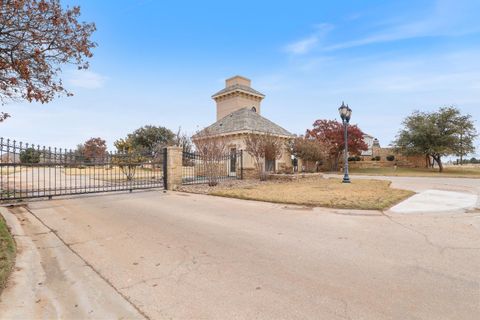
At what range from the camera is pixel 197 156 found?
48.5 ft

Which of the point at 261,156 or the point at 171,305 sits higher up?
the point at 261,156

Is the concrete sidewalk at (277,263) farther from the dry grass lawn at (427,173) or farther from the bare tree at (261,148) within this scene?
the dry grass lawn at (427,173)

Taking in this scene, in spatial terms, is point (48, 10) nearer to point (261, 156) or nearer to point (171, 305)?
point (171, 305)

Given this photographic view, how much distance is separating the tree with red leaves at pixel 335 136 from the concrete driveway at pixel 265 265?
2158 cm

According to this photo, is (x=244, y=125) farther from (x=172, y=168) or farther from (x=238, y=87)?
(x=172, y=168)

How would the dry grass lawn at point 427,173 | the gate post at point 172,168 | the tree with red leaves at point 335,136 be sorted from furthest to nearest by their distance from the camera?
1. the tree with red leaves at point 335,136
2. the dry grass lawn at point 427,173
3. the gate post at point 172,168

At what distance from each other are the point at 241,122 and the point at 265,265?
1881 centimetres

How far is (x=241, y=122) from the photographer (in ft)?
72.5

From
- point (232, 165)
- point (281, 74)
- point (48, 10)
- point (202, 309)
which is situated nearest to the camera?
point (202, 309)

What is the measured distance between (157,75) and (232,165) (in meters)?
8.49

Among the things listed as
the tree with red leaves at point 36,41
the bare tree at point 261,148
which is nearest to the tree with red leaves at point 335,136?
the bare tree at point 261,148

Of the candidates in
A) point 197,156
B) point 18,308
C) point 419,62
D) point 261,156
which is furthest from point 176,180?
A: point 419,62

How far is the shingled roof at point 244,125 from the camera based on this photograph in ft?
70.1

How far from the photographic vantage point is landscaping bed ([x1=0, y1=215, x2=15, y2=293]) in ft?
10.8
